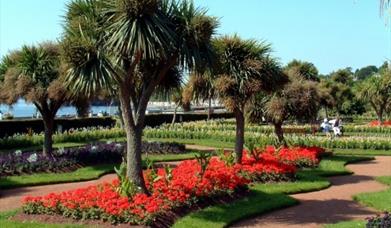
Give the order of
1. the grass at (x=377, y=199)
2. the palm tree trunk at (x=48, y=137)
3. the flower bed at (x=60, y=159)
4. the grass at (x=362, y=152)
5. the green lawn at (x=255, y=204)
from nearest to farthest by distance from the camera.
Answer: the green lawn at (x=255, y=204) < the grass at (x=377, y=199) < the flower bed at (x=60, y=159) < the palm tree trunk at (x=48, y=137) < the grass at (x=362, y=152)

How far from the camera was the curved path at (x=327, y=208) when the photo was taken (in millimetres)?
10328

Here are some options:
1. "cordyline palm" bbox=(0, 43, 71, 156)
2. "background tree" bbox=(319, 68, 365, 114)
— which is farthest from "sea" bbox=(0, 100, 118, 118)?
"background tree" bbox=(319, 68, 365, 114)

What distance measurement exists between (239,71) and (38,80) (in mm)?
6394

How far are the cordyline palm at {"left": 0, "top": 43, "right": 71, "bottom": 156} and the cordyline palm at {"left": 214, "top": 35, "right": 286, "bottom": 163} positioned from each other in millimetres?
4921

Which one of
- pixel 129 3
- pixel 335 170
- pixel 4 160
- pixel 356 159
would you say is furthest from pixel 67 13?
pixel 356 159

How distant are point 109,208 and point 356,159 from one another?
544 inches

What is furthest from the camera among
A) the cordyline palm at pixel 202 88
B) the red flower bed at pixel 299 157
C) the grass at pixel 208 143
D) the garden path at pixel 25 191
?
the grass at pixel 208 143

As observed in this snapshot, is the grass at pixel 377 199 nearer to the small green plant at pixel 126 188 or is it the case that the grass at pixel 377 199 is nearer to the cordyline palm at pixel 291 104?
the small green plant at pixel 126 188

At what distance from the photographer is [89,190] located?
413 inches

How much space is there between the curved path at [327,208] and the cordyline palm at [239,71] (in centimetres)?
273

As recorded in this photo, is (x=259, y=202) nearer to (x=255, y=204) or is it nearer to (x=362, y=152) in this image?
(x=255, y=204)

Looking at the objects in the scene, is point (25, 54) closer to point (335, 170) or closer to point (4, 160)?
point (4, 160)

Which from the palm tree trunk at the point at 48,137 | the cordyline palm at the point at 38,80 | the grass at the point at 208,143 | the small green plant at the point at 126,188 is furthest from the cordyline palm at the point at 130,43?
the grass at the point at 208,143

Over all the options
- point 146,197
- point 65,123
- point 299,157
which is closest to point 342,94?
point 65,123
